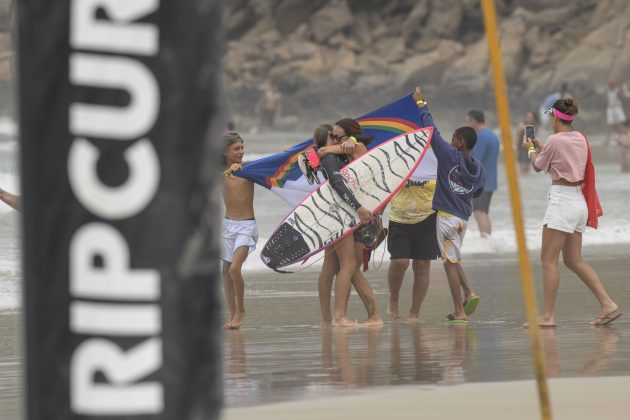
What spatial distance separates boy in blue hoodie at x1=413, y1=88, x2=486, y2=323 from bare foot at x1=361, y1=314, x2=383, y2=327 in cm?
57

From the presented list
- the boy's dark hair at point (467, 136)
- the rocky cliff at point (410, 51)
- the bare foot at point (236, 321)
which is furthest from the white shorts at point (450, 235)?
the rocky cliff at point (410, 51)

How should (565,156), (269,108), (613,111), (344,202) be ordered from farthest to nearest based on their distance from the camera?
(269,108) → (613,111) → (344,202) → (565,156)

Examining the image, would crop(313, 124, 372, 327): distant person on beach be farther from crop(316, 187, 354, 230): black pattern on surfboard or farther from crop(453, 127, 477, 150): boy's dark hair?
crop(453, 127, 477, 150): boy's dark hair

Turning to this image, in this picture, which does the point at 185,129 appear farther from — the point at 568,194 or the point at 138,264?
the point at 568,194

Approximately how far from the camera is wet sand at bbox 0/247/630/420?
6.84m

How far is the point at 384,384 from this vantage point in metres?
7.61

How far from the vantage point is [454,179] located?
1127 cm

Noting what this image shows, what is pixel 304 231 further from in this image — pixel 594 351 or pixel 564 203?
pixel 594 351

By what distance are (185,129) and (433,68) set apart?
6655cm

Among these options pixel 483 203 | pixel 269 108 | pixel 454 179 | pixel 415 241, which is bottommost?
pixel 415 241

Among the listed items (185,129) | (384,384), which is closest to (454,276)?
(384,384)

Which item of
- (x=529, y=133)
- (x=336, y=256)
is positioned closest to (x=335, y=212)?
(x=336, y=256)

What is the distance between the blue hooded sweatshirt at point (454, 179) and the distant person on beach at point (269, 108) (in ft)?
175

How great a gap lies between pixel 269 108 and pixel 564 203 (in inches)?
2215
